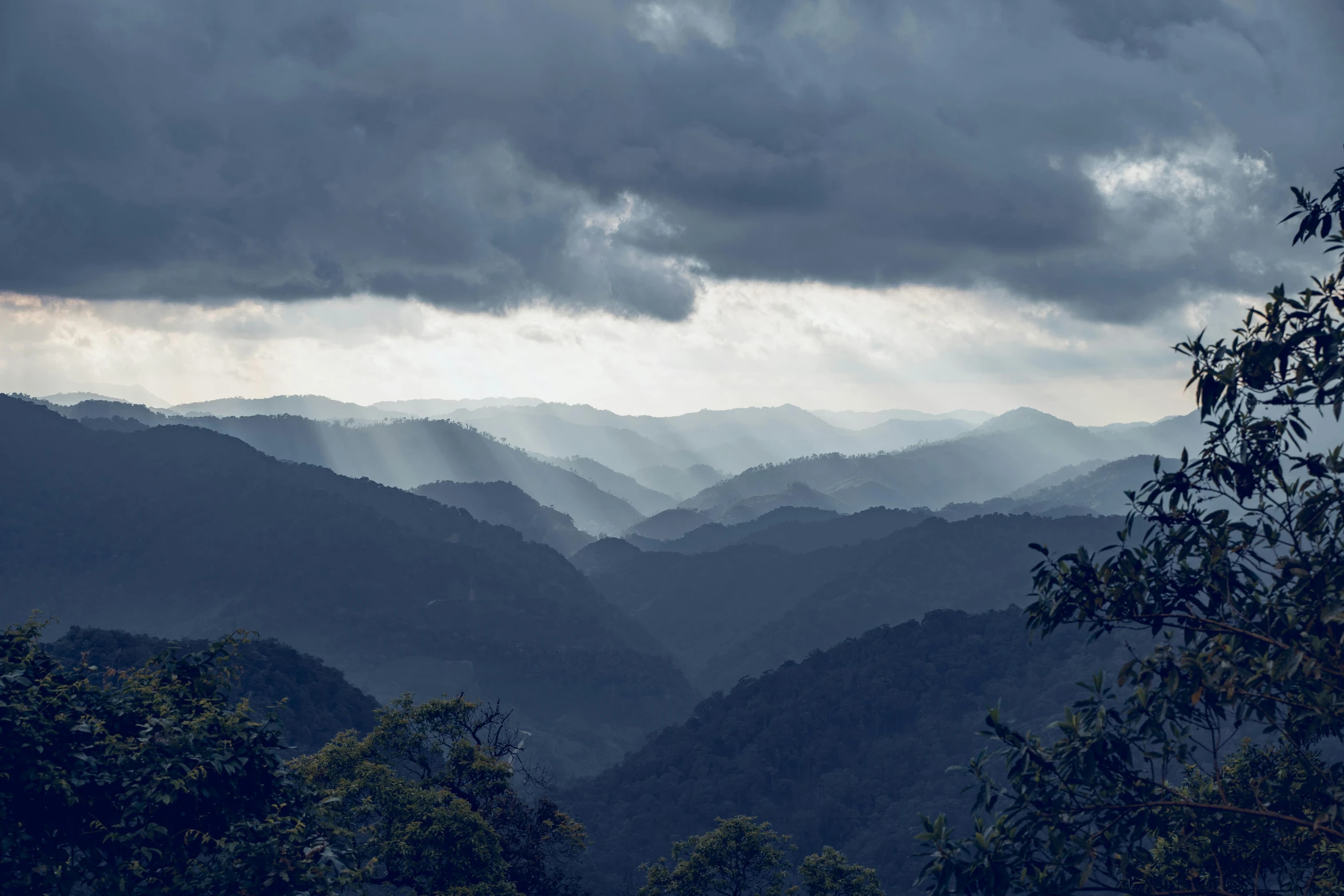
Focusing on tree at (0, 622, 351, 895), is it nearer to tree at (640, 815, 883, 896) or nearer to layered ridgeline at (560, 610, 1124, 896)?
tree at (640, 815, 883, 896)

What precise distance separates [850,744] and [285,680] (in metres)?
82.3

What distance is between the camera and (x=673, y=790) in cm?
14038

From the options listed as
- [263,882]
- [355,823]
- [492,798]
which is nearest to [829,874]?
[492,798]

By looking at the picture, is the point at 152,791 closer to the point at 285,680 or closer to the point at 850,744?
the point at 285,680

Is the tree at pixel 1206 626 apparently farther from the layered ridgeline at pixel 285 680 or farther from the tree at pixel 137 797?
the layered ridgeline at pixel 285 680

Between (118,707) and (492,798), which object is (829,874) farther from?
(118,707)

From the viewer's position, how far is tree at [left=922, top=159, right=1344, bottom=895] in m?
13.9

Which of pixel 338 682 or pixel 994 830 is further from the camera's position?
pixel 338 682

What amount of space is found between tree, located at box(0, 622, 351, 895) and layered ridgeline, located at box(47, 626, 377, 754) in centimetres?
10116

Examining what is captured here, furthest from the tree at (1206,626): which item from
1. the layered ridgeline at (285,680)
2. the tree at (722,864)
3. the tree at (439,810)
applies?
the layered ridgeline at (285,680)

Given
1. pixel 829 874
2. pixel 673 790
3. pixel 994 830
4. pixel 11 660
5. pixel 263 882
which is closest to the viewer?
pixel 994 830

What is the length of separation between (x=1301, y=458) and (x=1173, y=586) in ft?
8.46

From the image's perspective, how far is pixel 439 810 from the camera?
32875mm

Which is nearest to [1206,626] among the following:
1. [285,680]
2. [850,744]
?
[285,680]
